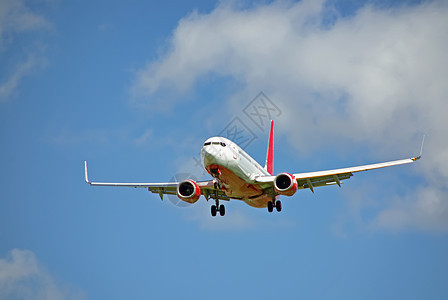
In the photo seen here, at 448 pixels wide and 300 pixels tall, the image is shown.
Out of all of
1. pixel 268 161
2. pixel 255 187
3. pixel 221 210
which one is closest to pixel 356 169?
pixel 255 187

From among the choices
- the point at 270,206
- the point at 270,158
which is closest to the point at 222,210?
the point at 270,206

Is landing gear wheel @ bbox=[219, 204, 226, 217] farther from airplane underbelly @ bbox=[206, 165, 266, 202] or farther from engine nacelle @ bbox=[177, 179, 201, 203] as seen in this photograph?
engine nacelle @ bbox=[177, 179, 201, 203]

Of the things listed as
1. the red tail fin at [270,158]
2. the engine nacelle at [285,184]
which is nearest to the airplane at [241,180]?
the engine nacelle at [285,184]

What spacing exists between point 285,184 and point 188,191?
7872 mm

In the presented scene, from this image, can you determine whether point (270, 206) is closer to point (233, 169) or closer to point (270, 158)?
point (233, 169)

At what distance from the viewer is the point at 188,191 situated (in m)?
58.1

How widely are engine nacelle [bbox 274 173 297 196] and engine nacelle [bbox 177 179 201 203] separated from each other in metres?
6.41

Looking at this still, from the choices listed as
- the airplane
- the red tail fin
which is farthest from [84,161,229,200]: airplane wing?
the red tail fin

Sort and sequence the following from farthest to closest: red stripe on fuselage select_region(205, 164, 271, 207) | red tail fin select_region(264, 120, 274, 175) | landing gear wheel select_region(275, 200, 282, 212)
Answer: red tail fin select_region(264, 120, 274, 175)
landing gear wheel select_region(275, 200, 282, 212)
red stripe on fuselage select_region(205, 164, 271, 207)

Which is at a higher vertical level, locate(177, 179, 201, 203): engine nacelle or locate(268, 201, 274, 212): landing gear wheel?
Answer: locate(177, 179, 201, 203): engine nacelle

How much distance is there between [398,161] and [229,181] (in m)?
13.7

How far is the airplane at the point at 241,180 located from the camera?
53094mm

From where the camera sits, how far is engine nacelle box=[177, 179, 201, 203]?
189 ft

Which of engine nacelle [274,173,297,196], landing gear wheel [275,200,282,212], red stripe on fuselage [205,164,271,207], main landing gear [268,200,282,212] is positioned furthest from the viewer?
landing gear wheel [275,200,282,212]
